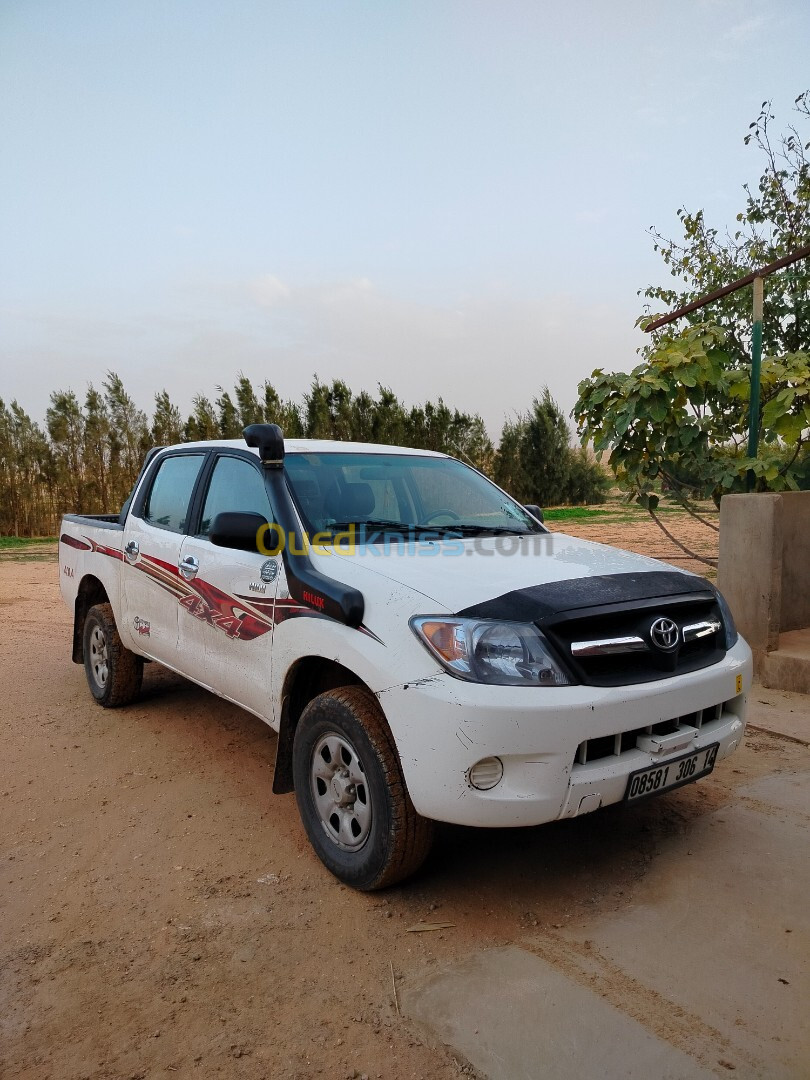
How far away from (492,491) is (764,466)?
3110 mm

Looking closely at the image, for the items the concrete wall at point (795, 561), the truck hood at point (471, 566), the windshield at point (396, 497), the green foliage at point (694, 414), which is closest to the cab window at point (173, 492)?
the windshield at point (396, 497)

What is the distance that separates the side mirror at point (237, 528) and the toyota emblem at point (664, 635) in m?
1.72

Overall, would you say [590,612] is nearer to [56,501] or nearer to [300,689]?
[300,689]

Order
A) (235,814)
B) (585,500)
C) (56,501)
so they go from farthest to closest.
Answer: (585,500) < (56,501) < (235,814)

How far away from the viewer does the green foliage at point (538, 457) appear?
85.1ft

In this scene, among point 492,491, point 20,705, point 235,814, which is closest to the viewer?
point 235,814

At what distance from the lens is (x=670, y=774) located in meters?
2.91

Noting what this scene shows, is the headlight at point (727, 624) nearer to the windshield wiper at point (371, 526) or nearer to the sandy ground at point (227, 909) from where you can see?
the sandy ground at point (227, 909)

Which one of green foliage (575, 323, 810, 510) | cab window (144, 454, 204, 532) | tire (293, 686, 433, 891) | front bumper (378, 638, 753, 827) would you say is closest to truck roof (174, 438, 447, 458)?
cab window (144, 454, 204, 532)

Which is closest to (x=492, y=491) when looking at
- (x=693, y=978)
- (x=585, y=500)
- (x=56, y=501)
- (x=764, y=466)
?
(x=693, y=978)

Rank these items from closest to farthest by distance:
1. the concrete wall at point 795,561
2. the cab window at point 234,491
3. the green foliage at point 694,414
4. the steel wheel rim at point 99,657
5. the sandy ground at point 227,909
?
the sandy ground at point 227,909 → the cab window at point 234,491 → the steel wheel rim at point 99,657 → the concrete wall at point 795,561 → the green foliage at point 694,414

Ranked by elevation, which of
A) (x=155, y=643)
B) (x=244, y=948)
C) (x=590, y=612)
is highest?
(x=590, y=612)

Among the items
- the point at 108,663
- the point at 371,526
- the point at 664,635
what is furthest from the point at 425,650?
the point at 108,663

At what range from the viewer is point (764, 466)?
6367 mm
